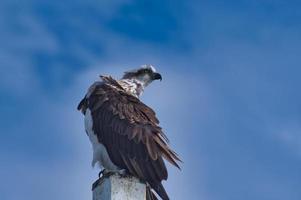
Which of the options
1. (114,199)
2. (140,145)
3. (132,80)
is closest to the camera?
(114,199)

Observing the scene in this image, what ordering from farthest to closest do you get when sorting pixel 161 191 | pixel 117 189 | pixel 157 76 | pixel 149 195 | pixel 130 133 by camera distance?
pixel 157 76 → pixel 130 133 → pixel 149 195 → pixel 161 191 → pixel 117 189

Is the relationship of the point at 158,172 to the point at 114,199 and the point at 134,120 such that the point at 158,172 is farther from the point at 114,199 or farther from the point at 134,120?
the point at 114,199

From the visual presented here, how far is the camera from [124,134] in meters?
8.56

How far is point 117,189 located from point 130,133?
2.74 m

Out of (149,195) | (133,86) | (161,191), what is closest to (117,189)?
(161,191)

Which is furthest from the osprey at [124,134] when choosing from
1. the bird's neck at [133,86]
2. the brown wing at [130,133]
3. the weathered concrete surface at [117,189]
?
the weathered concrete surface at [117,189]

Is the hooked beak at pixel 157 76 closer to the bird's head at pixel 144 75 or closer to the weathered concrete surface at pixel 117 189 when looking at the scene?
the bird's head at pixel 144 75

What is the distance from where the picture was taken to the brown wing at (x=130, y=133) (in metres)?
7.82

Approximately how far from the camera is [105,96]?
9.28m

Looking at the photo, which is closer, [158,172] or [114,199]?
[114,199]

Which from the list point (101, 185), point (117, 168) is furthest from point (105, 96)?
point (101, 185)

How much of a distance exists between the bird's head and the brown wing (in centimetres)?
134

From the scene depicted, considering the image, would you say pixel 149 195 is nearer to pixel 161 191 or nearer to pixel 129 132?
pixel 161 191

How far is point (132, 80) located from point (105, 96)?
5.36 feet
